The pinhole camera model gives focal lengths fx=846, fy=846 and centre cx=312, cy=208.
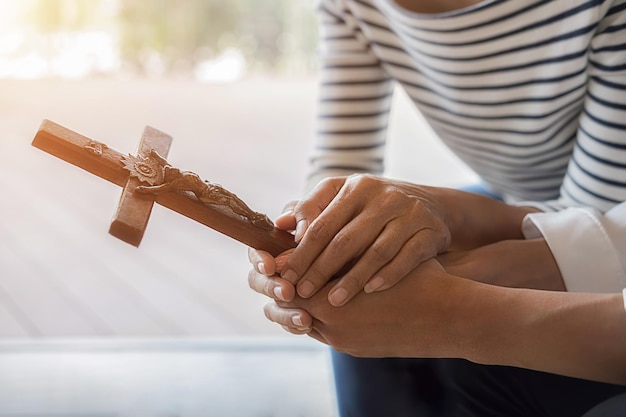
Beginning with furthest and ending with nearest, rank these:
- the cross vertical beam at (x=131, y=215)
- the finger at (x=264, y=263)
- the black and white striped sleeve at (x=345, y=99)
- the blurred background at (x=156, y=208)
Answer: the blurred background at (x=156, y=208)
the black and white striped sleeve at (x=345, y=99)
the finger at (x=264, y=263)
the cross vertical beam at (x=131, y=215)

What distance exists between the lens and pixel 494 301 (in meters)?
0.83

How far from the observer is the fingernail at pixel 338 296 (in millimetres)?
815

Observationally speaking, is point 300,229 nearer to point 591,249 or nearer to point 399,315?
point 399,315

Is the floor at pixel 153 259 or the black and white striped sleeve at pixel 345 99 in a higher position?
the black and white striped sleeve at pixel 345 99

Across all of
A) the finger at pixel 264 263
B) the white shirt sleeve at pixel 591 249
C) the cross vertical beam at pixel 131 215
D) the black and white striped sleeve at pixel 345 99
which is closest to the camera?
the cross vertical beam at pixel 131 215

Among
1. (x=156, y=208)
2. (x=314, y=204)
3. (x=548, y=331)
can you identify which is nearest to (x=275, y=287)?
(x=314, y=204)

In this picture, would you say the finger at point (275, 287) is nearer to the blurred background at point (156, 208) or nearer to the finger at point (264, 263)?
the finger at point (264, 263)

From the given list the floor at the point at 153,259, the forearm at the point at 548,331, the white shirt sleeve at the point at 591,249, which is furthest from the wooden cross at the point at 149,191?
the floor at the point at 153,259

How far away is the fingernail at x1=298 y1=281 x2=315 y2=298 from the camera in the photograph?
2.71 feet

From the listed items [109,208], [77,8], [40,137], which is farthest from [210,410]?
[77,8]

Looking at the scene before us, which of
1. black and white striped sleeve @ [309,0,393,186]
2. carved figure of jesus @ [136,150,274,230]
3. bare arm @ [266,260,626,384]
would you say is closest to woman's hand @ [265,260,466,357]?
bare arm @ [266,260,626,384]

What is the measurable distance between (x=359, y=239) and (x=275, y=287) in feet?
0.31

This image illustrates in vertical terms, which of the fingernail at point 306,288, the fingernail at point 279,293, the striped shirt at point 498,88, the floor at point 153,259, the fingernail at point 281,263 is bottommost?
the floor at point 153,259

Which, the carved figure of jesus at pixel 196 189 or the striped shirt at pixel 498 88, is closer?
the carved figure of jesus at pixel 196 189
